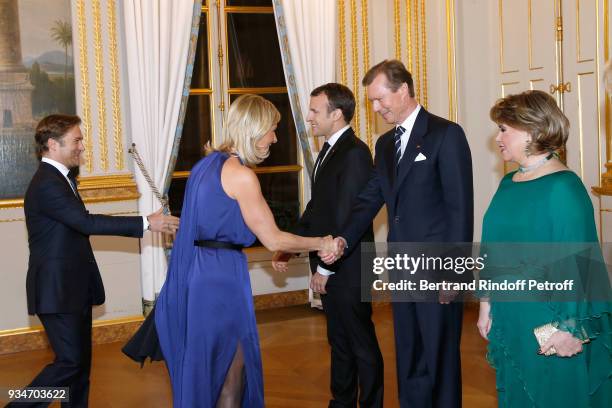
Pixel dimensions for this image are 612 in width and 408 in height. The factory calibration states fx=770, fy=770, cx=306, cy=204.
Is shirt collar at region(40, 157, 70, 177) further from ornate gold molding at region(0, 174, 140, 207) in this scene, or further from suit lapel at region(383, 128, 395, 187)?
ornate gold molding at region(0, 174, 140, 207)

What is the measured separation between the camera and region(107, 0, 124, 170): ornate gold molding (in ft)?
19.8

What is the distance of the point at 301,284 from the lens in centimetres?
717

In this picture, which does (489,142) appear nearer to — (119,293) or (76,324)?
(119,293)

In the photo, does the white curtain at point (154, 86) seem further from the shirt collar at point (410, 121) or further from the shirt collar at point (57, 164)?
the shirt collar at point (410, 121)

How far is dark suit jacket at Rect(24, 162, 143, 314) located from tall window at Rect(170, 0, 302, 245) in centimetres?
298

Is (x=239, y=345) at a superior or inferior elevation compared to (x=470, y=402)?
superior

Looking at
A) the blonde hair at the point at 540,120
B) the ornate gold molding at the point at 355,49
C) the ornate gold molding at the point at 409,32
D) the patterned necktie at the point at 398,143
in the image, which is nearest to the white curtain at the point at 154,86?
the ornate gold molding at the point at 355,49

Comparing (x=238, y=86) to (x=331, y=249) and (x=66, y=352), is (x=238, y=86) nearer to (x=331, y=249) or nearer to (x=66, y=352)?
(x=331, y=249)

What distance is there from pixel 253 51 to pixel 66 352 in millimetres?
3947

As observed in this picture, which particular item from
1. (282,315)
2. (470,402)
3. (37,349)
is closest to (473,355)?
(470,402)

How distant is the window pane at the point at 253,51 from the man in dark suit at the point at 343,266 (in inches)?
116

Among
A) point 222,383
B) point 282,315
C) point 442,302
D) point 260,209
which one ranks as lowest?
point 282,315

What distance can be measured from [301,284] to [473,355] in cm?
224

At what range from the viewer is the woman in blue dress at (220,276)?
3.20m
